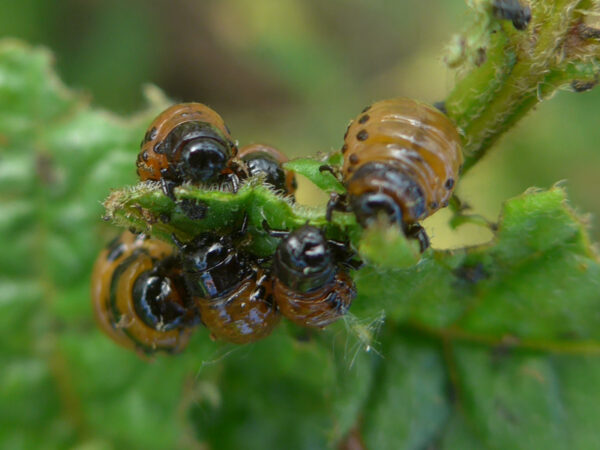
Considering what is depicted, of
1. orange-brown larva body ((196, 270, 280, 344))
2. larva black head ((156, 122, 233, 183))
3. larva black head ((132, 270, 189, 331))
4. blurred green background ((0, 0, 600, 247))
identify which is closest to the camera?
orange-brown larva body ((196, 270, 280, 344))

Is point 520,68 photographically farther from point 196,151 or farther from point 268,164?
point 196,151

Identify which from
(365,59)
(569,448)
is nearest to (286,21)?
(365,59)

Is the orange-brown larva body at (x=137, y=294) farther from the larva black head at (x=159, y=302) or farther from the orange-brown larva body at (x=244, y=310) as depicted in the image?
the orange-brown larva body at (x=244, y=310)

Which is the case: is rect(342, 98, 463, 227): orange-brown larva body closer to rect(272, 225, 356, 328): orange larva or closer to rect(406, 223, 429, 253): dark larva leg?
rect(406, 223, 429, 253): dark larva leg

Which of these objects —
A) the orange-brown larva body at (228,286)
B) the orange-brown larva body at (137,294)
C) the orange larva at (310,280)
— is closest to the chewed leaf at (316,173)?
the orange larva at (310,280)

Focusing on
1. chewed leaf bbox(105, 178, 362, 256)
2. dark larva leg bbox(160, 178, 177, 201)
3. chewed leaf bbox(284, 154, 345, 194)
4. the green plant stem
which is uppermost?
the green plant stem

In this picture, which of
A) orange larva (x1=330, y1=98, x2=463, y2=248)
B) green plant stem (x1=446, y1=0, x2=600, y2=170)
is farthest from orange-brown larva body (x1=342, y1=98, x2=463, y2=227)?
green plant stem (x1=446, y1=0, x2=600, y2=170)
